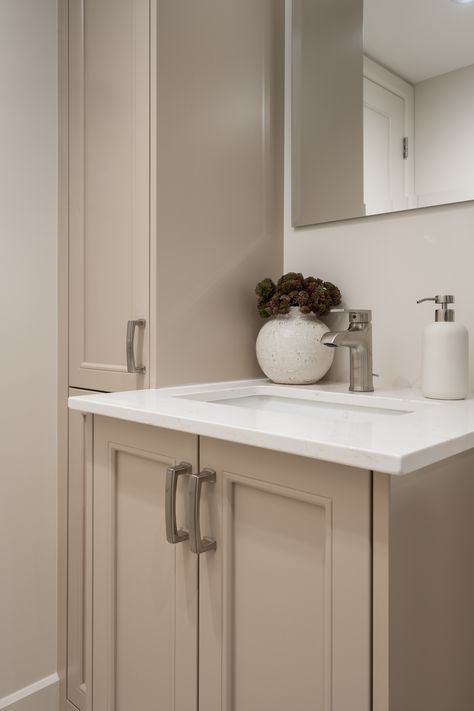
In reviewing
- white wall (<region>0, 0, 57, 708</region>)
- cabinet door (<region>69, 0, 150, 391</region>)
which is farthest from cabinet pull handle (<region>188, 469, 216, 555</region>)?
white wall (<region>0, 0, 57, 708</region>)

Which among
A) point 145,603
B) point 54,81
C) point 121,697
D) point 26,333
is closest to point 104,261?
point 26,333

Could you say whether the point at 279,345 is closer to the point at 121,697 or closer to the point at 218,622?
the point at 218,622

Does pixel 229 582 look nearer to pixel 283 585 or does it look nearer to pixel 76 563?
pixel 283 585

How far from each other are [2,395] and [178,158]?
0.75 m

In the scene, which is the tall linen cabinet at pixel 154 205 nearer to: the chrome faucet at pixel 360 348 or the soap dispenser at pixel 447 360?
the chrome faucet at pixel 360 348

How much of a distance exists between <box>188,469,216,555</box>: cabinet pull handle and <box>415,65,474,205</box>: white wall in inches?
31.4

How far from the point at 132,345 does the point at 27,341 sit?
0.39m

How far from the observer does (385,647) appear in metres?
0.63

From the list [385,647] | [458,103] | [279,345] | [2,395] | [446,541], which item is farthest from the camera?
[2,395]

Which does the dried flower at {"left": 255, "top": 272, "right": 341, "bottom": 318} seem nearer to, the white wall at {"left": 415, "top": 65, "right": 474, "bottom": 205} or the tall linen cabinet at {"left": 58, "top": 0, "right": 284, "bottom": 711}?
the tall linen cabinet at {"left": 58, "top": 0, "right": 284, "bottom": 711}

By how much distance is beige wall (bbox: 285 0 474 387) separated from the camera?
46.3 inches

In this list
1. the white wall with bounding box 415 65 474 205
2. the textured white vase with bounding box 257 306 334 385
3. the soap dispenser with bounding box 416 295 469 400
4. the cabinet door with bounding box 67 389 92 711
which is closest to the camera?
the soap dispenser with bounding box 416 295 469 400

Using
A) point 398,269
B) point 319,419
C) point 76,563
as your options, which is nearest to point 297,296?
point 398,269

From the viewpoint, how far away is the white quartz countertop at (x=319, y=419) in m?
0.63
